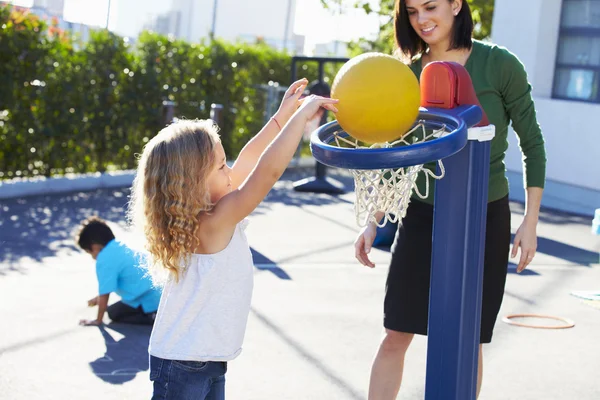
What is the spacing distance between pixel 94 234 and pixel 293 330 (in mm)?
1311

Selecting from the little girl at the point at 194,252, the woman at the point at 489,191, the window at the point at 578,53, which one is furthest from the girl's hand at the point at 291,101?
the window at the point at 578,53

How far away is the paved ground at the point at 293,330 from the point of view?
4.39m

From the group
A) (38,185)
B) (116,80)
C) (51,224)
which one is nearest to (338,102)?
(51,224)

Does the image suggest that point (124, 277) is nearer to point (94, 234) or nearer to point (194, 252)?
point (94, 234)

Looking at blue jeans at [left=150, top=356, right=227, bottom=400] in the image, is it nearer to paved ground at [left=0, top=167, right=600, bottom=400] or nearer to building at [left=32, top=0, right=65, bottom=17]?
paved ground at [left=0, top=167, right=600, bottom=400]

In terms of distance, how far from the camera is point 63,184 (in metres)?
9.88

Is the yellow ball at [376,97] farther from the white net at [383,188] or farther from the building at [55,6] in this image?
the building at [55,6]

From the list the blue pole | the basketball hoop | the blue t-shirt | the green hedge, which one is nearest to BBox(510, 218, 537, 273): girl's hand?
the basketball hoop

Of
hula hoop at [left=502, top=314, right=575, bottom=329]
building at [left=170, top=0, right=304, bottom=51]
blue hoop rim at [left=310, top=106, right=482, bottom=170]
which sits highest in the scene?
building at [left=170, top=0, right=304, bottom=51]

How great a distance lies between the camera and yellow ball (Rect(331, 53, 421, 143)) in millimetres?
2531

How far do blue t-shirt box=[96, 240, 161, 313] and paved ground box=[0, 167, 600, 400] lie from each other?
0.18m

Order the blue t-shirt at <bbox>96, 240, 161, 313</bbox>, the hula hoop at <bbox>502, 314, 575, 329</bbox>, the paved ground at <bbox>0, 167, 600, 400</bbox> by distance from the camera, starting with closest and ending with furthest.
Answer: the paved ground at <bbox>0, 167, 600, 400</bbox> → the blue t-shirt at <bbox>96, 240, 161, 313</bbox> → the hula hoop at <bbox>502, 314, 575, 329</bbox>

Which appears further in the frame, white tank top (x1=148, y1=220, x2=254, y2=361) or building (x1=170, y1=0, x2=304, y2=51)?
building (x1=170, y1=0, x2=304, y2=51)

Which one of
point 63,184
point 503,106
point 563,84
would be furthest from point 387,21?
point 503,106
